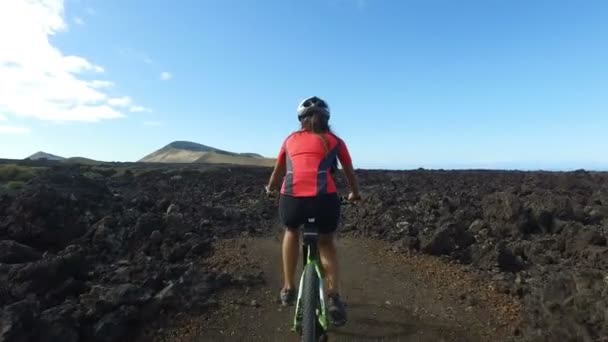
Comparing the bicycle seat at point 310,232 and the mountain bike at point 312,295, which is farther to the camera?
the bicycle seat at point 310,232

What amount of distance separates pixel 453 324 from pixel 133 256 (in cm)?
765

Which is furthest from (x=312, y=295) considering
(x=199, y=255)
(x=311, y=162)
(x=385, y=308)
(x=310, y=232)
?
(x=199, y=255)

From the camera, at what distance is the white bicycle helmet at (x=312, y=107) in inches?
214

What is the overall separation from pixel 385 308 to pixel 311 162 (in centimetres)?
334

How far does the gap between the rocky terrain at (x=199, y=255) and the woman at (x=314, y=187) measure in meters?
2.73

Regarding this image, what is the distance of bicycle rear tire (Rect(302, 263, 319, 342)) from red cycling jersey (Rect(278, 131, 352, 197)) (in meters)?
0.81

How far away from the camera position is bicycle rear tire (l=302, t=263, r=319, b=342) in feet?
16.0

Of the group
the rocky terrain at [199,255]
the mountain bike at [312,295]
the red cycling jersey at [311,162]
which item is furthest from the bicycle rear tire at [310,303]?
the rocky terrain at [199,255]

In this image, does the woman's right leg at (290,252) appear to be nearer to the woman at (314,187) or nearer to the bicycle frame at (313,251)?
the woman at (314,187)

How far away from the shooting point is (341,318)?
17.4ft

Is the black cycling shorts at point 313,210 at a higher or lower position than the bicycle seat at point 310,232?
higher

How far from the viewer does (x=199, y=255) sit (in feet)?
36.4

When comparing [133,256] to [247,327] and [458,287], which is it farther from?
[458,287]

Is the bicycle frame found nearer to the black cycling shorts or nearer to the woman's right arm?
the black cycling shorts
